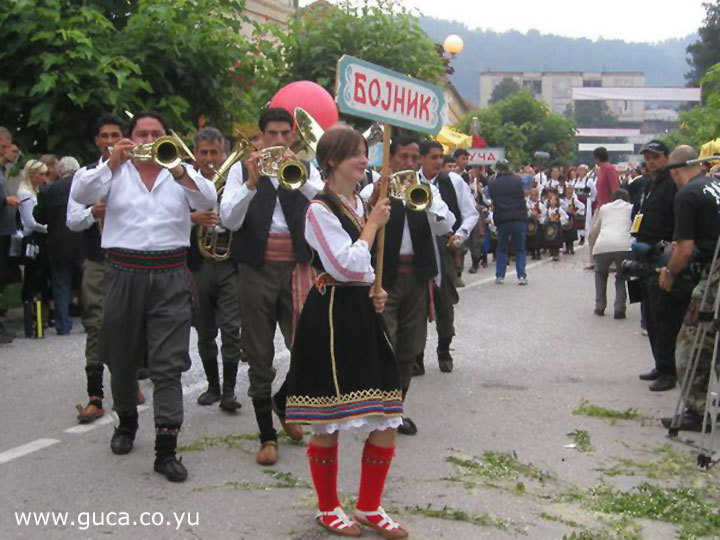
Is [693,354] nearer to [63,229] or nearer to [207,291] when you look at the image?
[207,291]

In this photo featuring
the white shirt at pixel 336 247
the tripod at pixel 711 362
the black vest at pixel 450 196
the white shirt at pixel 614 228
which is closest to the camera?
the white shirt at pixel 336 247

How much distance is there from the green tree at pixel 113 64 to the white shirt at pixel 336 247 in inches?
270

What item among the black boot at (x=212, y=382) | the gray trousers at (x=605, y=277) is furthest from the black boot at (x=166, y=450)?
the gray trousers at (x=605, y=277)

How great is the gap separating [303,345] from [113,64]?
292 inches

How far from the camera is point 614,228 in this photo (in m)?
12.0

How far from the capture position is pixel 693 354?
247 inches

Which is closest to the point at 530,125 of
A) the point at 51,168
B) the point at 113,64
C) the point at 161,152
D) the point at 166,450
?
the point at 113,64

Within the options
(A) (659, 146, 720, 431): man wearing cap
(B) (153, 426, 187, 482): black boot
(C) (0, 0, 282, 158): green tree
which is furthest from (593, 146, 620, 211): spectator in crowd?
(B) (153, 426, 187, 482): black boot

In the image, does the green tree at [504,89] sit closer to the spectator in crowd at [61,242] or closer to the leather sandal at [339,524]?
the spectator in crowd at [61,242]

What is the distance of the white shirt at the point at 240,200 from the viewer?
5777 millimetres

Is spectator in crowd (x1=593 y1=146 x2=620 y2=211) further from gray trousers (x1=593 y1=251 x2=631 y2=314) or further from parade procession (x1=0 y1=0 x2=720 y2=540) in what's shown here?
parade procession (x1=0 y1=0 x2=720 y2=540)

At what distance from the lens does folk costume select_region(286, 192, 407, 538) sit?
15.0 feet

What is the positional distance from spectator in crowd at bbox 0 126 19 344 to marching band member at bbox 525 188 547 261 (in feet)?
38.4

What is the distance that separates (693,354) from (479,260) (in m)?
12.0
